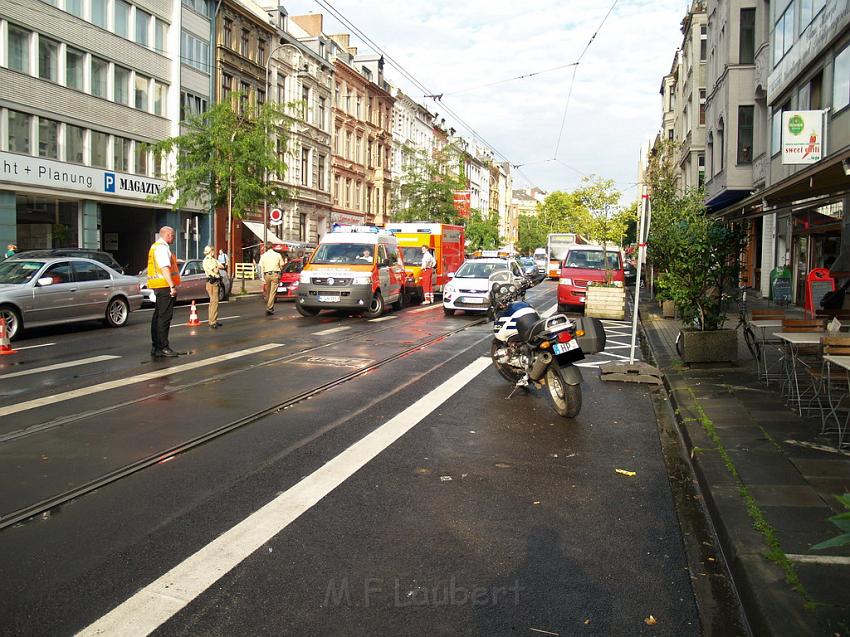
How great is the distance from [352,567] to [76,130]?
31.3 meters

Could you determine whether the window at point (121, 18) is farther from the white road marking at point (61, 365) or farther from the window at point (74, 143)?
the white road marking at point (61, 365)

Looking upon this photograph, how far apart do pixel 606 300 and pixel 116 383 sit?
Result: 13.6 meters

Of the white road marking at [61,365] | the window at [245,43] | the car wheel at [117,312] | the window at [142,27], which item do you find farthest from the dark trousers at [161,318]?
the window at [245,43]

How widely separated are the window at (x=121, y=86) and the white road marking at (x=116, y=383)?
2516 cm

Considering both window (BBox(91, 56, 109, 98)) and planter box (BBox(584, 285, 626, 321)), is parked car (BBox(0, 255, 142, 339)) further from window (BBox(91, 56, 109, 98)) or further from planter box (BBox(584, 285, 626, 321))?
window (BBox(91, 56, 109, 98))

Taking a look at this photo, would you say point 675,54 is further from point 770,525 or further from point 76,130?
point 770,525

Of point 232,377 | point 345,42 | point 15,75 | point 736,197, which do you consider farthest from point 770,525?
point 345,42

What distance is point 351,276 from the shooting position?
63.6 ft

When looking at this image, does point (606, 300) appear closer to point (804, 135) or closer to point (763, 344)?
point (804, 135)

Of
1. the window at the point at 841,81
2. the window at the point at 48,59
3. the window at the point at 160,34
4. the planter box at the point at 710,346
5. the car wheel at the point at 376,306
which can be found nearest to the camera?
the planter box at the point at 710,346

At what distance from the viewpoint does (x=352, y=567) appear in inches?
163

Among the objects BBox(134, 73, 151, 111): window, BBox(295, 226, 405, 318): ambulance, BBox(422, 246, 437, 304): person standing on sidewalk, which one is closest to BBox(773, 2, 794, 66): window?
BBox(422, 246, 437, 304): person standing on sidewalk

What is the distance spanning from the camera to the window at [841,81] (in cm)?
1739

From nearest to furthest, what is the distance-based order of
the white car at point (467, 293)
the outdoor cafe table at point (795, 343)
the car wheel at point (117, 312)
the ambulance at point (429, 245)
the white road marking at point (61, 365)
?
the outdoor cafe table at point (795, 343), the white road marking at point (61, 365), the car wheel at point (117, 312), the white car at point (467, 293), the ambulance at point (429, 245)
